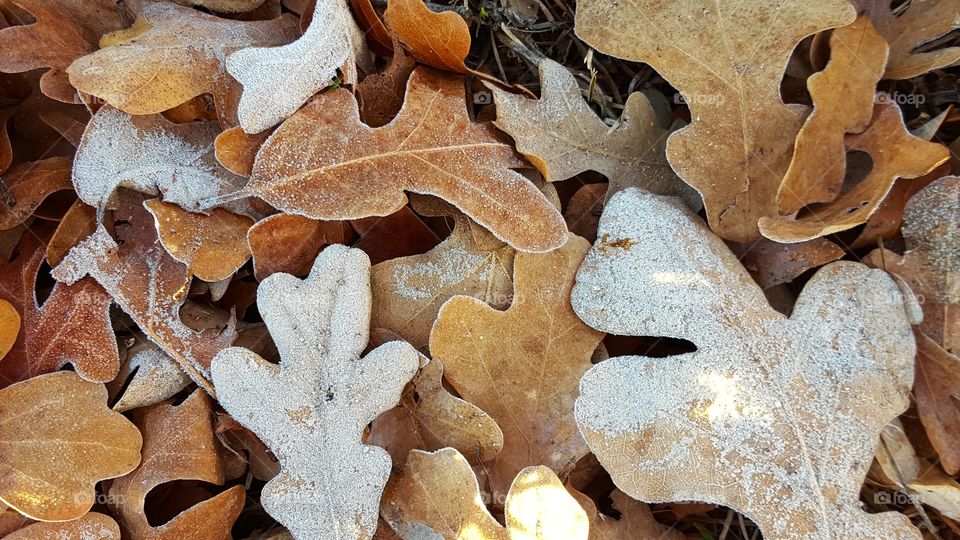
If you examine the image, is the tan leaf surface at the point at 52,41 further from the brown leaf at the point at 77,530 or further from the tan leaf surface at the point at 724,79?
the tan leaf surface at the point at 724,79

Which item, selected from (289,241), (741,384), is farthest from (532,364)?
(289,241)

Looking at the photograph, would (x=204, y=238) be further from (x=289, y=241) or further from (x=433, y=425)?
(x=433, y=425)

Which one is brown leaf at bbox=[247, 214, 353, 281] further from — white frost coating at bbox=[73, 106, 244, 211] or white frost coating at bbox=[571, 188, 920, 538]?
white frost coating at bbox=[571, 188, 920, 538]

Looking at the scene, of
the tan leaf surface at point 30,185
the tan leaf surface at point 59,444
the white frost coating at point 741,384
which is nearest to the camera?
the white frost coating at point 741,384

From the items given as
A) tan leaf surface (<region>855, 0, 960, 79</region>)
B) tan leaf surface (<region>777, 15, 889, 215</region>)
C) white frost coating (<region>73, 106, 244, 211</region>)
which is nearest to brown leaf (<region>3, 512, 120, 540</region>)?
white frost coating (<region>73, 106, 244, 211</region>)

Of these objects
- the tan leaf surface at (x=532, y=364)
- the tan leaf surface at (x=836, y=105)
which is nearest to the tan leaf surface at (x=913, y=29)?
the tan leaf surface at (x=836, y=105)

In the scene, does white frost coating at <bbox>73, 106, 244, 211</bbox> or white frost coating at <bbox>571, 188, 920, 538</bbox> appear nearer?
white frost coating at <bbox>571, 188, 920, 538</bbox>
